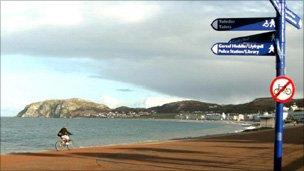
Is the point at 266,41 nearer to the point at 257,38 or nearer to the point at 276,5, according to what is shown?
the point at 257,38

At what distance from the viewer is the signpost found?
9.41m

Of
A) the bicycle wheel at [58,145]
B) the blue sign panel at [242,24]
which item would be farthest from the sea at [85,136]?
the blue sign panel at [242,24]

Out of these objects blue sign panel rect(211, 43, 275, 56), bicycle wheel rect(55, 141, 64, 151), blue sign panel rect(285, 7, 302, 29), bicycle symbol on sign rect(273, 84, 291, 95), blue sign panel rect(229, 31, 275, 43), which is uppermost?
blue sign panel rect(285, 7, 302, 29)

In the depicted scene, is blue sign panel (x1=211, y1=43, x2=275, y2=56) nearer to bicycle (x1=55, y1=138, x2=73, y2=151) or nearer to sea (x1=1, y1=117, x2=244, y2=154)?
bicycle (x1=55, y1=138, x2=73, y2=151)

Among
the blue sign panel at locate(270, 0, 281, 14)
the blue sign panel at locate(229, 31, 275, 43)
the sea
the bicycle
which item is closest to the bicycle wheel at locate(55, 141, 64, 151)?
the bicycle

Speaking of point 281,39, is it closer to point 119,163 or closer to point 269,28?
point 269,28

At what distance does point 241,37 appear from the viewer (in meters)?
9.75

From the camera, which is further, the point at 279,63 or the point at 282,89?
the point at 279,63

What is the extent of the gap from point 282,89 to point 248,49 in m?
1.12

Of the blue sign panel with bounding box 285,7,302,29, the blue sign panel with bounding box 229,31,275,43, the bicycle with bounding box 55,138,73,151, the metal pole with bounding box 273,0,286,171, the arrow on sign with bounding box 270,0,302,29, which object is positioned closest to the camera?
the arrow on sign with bounding box 270,0,302,29

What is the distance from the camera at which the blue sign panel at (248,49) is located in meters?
9.45

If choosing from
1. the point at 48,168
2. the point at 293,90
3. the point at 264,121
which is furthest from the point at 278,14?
the point at 264,121

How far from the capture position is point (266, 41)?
31.4 feet

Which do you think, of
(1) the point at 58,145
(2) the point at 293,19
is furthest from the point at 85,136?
(2) the point at 293,19
